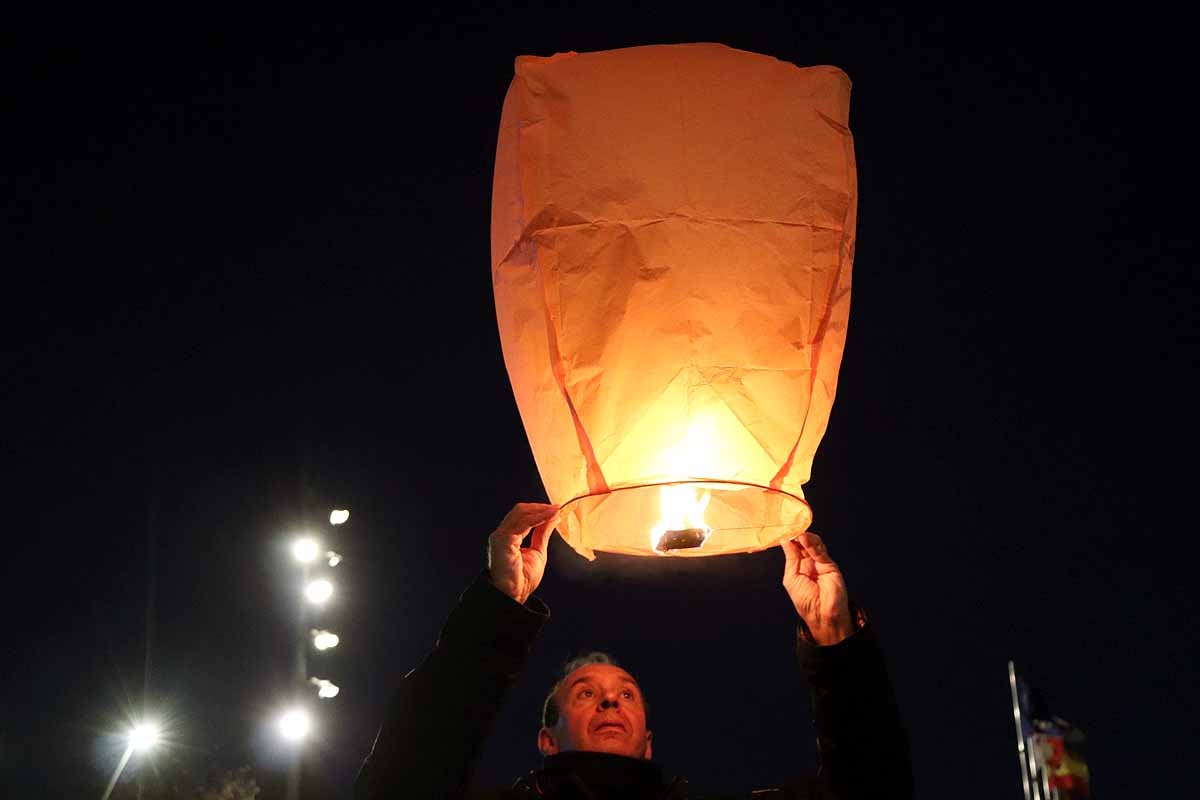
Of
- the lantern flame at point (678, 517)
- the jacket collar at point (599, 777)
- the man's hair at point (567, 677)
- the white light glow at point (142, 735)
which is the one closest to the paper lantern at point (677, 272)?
the lantern flame at point (678, 517)

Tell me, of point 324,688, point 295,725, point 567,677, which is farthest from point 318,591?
point 567,677

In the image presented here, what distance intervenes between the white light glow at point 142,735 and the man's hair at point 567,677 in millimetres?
9513

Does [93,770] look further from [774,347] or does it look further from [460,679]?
[774,347]

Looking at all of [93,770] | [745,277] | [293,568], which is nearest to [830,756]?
[745,277]

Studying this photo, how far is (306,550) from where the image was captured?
25.2 ft

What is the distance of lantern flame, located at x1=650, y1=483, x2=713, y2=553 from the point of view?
2230 mm

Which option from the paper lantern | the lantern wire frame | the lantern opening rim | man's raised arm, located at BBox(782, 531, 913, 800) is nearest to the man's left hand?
man's raised arm, located at BBox(782, 531, 913, 800)

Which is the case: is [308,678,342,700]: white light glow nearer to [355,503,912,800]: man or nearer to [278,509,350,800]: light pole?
[278,509,350,800]: light pole

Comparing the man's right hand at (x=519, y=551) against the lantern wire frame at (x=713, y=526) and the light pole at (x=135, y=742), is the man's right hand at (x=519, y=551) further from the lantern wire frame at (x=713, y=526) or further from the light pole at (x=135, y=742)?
the light pole at (x=135, y=742)

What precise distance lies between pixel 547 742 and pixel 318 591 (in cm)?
466

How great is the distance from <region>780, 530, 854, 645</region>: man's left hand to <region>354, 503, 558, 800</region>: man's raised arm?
63 cm

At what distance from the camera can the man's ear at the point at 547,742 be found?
3.23m

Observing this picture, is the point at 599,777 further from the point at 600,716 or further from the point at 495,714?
the point at 495,714

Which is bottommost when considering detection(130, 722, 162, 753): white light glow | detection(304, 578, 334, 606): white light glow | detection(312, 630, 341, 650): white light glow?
detection(312, 630, 341, 650): white light glow
